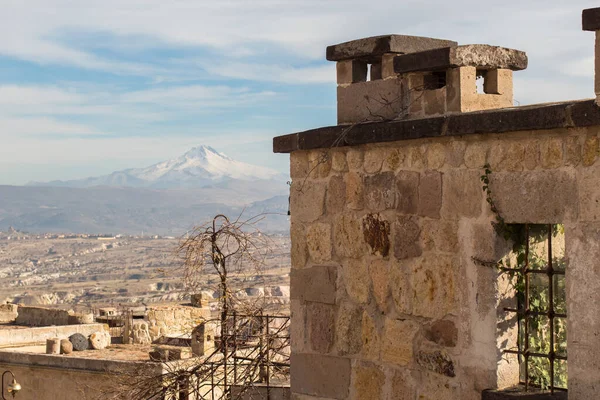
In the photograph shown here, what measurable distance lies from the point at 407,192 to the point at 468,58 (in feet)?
2.66

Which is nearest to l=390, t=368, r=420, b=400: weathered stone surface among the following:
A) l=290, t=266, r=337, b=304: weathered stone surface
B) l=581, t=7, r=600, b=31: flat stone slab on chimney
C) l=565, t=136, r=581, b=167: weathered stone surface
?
l=290, t=266, r=337, b=304: weathered stone surface

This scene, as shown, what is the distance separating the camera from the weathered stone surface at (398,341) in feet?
17.8

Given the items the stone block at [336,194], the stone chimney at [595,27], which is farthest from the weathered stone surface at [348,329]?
the stone chimney at [595,27]

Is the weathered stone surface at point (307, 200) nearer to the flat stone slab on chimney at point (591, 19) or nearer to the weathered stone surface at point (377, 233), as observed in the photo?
the weathered stone surface at point (377, 233)

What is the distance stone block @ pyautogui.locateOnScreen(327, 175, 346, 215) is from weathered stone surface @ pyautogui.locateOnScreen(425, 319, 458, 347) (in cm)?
98

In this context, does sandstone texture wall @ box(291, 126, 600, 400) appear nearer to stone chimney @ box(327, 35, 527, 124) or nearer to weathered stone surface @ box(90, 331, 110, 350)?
stone chimney @ box(327, 35, 527, 124)

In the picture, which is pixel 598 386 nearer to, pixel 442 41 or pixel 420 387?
pixel 420 387

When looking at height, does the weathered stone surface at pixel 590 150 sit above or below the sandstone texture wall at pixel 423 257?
above

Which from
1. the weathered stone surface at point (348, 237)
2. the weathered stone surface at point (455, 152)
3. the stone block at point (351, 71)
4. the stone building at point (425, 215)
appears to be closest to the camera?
the stone building at point (425, 215)

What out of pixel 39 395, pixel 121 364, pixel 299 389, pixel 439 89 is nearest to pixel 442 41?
pixel 439 89

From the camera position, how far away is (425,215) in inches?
209

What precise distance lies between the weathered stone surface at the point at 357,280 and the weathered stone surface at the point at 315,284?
110mm

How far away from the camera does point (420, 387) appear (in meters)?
5.40

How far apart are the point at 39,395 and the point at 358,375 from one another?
17.1 meters
